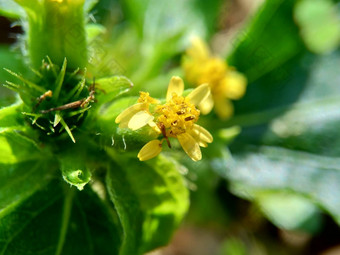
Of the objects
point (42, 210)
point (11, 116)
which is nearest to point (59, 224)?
point (42, 210)

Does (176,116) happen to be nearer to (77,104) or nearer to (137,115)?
(137,115)

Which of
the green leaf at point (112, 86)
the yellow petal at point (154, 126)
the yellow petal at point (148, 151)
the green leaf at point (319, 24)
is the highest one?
the green leaf at point (319, 24)

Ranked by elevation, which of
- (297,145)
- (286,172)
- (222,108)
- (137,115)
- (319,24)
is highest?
(319,24)

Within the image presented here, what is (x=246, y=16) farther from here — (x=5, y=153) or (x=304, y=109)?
(x=5, y=153)

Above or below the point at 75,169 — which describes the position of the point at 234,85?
above

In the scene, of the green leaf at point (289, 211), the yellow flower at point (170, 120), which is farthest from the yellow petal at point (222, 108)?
the yellow flower at point (170, 120)

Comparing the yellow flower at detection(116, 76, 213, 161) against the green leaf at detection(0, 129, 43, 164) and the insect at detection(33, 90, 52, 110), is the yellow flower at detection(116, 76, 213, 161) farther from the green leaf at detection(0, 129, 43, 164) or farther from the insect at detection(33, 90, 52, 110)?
the green leaf at detection(0, 129, 43, 164)

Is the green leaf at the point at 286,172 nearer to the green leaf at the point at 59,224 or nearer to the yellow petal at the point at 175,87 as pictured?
the green leaf at the point at 59,224

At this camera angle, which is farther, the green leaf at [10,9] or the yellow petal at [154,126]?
the green leaf at [10,9]
